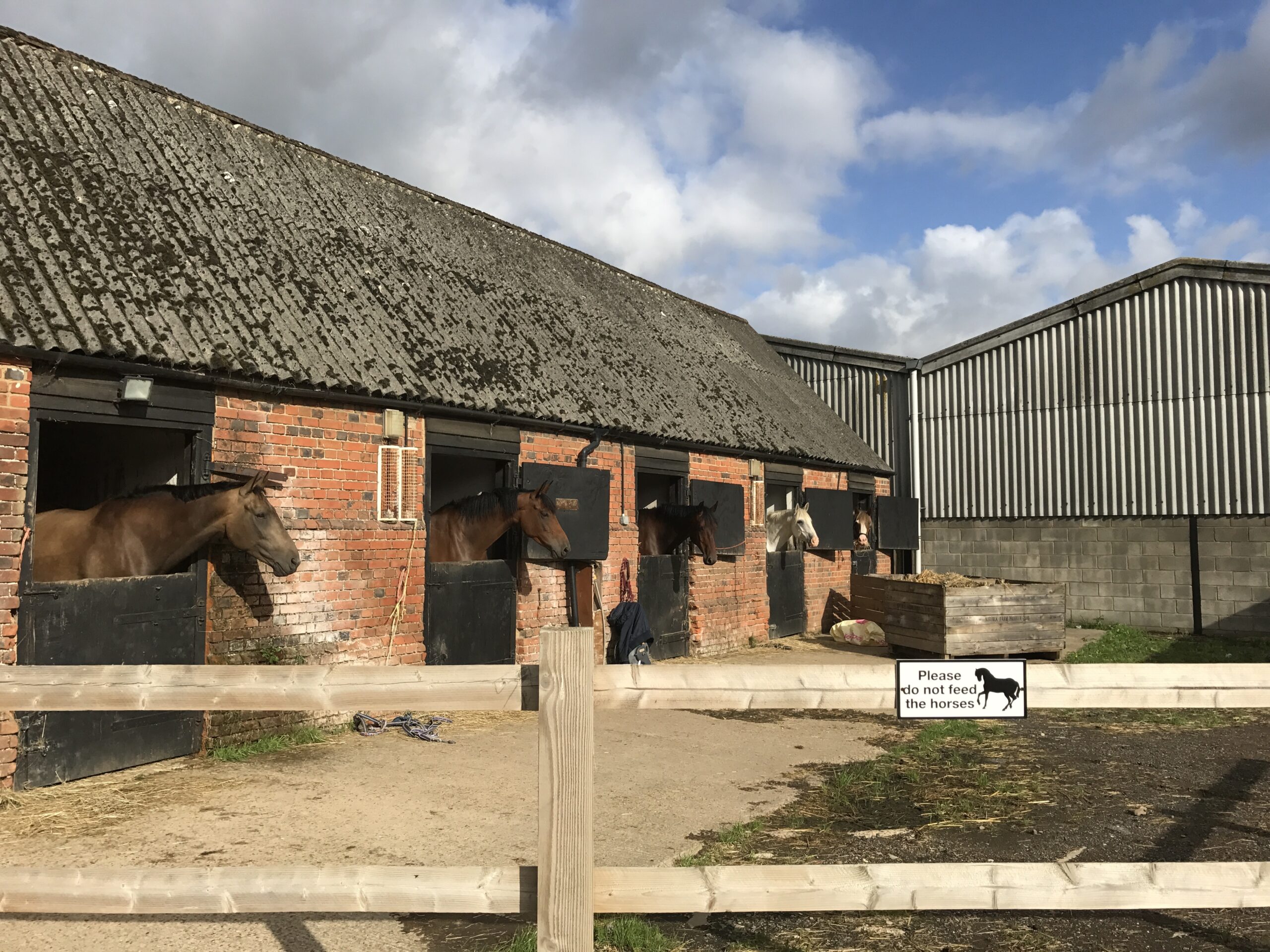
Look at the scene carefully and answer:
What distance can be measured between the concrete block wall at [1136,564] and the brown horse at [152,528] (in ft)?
45.0

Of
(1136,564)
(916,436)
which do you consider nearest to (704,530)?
(916,436)

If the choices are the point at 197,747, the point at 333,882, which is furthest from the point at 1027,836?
the point at 197,747

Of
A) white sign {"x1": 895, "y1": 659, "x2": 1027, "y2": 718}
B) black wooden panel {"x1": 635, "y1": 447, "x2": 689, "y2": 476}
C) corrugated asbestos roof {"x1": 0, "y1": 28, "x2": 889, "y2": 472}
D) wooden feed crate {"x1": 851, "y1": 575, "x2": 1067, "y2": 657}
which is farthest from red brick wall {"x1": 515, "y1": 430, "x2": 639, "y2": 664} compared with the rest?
white sign {"x1": 895, "y1": 659, "x2": 1027, "y2": 718}

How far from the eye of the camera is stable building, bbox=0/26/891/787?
20.8 feet

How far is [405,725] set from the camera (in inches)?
311

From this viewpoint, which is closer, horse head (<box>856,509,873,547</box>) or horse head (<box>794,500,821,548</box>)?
horse head (<box>794,500,821,548</box>)

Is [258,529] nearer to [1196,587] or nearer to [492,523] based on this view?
[492,523]

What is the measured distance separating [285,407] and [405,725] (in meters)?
2.77

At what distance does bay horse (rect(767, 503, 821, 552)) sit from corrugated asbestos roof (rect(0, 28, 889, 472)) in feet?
4.03

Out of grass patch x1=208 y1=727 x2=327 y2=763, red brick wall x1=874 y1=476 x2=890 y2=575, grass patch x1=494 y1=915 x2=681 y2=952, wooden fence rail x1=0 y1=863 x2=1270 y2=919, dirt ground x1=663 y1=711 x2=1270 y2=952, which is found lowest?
dirt ground x1=663 y1=711 x2=1270 y2=952

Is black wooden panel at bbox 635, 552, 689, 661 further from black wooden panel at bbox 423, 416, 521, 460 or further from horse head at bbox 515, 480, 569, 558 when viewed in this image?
black wooden panel at bbox 423, 416, 521, 460

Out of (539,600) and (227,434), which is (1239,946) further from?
(539,600)

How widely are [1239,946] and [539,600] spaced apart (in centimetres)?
740

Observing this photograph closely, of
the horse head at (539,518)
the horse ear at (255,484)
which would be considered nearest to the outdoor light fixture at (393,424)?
the horse head at (539,518)
